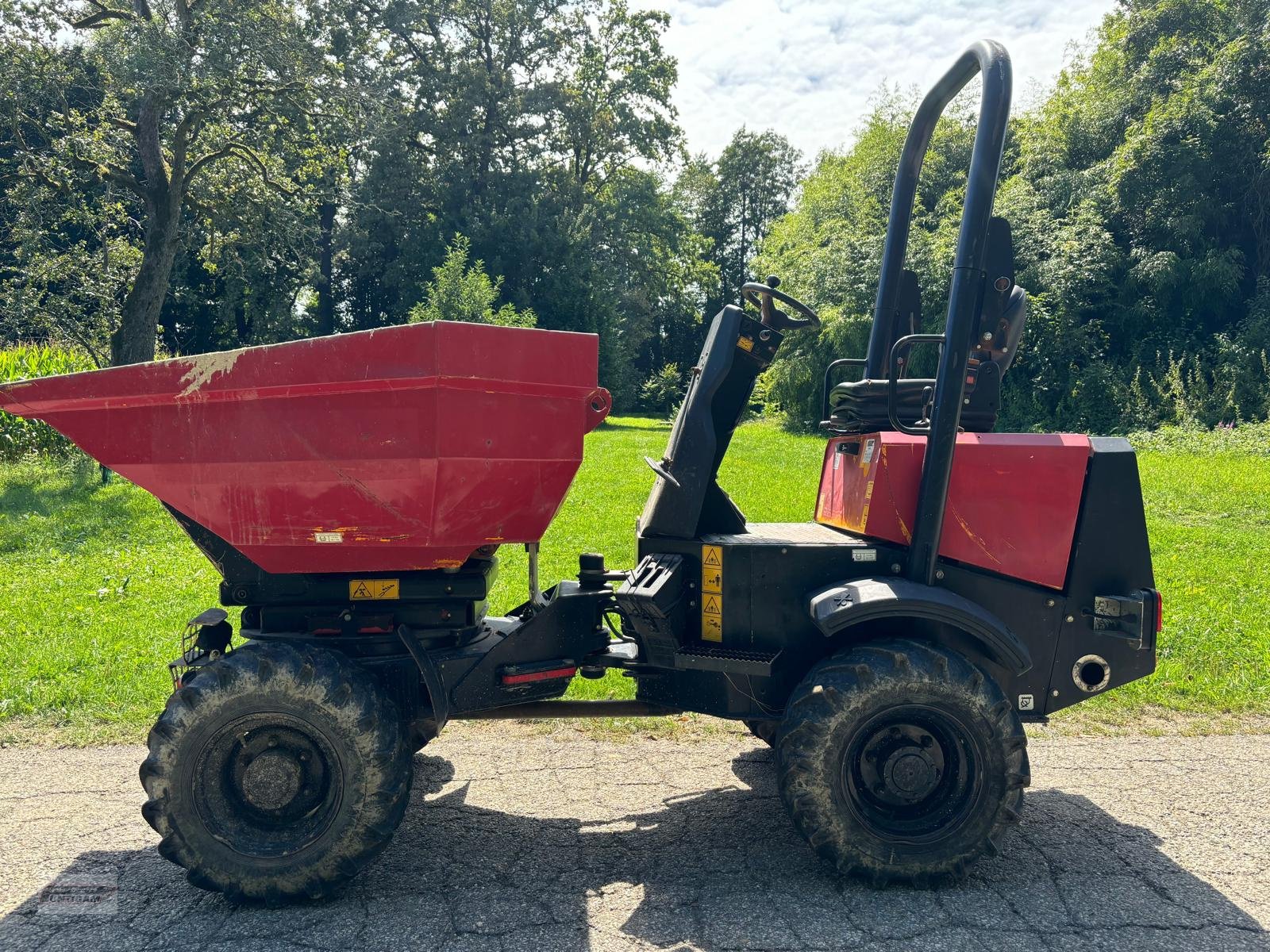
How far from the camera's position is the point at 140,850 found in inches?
147

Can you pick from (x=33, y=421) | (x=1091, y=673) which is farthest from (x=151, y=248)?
(x=1091, y=673)

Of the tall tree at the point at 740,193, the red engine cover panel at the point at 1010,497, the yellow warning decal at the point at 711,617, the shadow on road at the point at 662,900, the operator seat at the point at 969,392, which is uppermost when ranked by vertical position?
the tall tree at the point at 740,193

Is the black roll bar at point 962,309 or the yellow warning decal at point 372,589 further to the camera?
the yellow warning decal at point 372,589

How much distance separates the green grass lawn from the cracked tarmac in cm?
89

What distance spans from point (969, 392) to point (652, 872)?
2.29 metres

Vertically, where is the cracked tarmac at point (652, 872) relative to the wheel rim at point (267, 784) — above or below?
below

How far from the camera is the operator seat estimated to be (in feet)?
12.2

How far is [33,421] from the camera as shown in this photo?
16.4 metres

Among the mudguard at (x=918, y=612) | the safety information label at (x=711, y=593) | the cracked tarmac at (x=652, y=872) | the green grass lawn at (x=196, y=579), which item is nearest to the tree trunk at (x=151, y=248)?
the green grass lawn at (x=196, y=579)

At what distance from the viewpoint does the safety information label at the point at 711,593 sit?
3730 millimetres

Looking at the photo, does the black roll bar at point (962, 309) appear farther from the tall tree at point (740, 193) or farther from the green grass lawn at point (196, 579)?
the tall tree at point (740, 193)

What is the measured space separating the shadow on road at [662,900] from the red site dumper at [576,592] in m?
0.18

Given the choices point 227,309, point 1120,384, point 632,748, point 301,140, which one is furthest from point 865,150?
point 632,748

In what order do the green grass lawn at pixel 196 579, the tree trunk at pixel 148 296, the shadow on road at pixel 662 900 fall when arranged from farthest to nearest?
the tree trunk at pixel 148 296 < the green grass lawn at pixel 196 579 < the shadow on road at pixel 662 900
